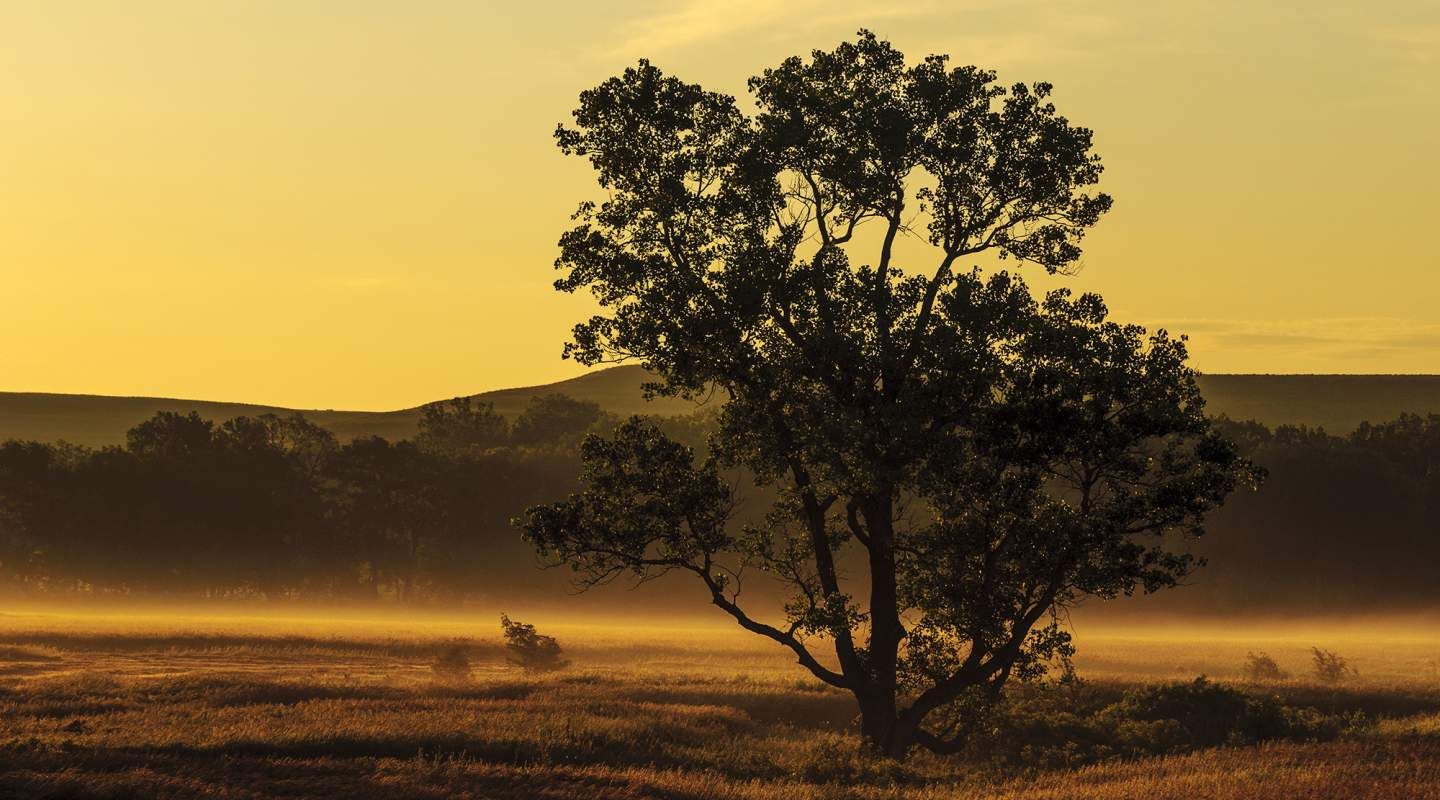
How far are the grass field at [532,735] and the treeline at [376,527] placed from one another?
52687 millimetres

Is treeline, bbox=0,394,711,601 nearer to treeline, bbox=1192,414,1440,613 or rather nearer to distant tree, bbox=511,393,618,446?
distant tree, bbox=511,393,618,446

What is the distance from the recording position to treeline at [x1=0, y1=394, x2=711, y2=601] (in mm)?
119625

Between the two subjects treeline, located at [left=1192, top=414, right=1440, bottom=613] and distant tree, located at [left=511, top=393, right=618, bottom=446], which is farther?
distant tree, located at [left=511, top=393, right=618, bottom=446]

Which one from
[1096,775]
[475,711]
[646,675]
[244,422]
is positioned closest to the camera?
[1096,775]

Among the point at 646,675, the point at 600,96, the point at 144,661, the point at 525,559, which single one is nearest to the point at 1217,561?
the point at 525,559

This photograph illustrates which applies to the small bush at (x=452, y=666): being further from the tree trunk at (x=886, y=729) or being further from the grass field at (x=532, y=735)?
the tree trunk at (x=886, y=729)

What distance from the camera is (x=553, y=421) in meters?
173

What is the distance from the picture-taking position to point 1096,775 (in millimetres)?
34500

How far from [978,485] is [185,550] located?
96975mm

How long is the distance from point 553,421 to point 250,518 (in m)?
53.9

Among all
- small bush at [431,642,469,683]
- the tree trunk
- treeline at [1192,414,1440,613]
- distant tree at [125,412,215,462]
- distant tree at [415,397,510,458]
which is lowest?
the tree trunk

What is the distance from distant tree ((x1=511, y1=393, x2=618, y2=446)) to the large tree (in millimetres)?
122209

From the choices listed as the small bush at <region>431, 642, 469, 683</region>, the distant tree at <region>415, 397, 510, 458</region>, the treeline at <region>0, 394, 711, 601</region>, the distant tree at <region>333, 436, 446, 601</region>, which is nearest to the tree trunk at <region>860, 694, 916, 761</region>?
the small bush at <region>431, 642, 469, 683</region>

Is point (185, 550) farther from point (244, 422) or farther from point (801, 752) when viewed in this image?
point (801, 752)
